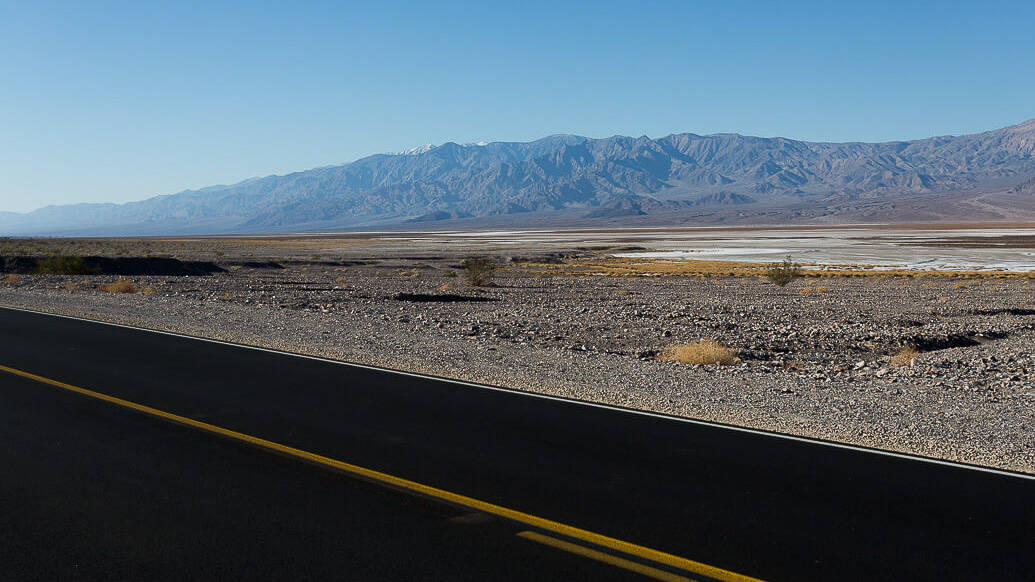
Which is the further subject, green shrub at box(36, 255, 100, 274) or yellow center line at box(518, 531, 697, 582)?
green shrub at box(36, 255, 100, 274)

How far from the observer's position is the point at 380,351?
1559cm

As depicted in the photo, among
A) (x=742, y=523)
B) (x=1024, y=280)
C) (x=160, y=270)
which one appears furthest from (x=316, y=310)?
(x=1024, y=280)

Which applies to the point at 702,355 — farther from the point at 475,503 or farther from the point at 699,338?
the point at 475,503

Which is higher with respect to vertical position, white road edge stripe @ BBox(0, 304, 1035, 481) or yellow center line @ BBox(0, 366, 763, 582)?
yellow center line @ BBox(0, 366, 763, 582)

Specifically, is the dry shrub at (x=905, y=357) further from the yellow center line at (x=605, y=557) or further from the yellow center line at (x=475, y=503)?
the yellow center line at (x=605, y=557)

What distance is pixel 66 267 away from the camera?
43281 millimetres

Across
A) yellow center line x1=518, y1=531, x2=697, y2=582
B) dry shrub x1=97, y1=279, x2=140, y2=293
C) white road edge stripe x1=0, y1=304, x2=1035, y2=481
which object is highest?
dry shrub x1=97, y1=279, x2=140, y2=293

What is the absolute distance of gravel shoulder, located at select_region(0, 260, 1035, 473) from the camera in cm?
1020

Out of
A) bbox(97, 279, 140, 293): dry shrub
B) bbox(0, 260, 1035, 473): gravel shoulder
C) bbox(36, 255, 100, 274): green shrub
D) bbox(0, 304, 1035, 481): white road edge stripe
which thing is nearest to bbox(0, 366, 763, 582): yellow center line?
bbox(0, 304, 1035, 481): white road edge stripe

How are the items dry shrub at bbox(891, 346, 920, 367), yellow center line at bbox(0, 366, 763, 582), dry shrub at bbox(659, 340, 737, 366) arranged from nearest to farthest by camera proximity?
yellow center line at bbox(0, 366, 763, 582), dry shrub at bbox(659, 340, 737, 366), dry shrub at bbox(891, 346, 920, 367)

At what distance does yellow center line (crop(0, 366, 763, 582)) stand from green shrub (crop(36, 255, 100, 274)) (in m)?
38.6

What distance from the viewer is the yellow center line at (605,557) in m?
4.91

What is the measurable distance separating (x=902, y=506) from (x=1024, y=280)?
4387 cm

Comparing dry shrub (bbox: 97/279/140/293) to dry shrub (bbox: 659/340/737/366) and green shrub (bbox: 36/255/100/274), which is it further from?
dry shrub (bbox: 659/340/737/366)
